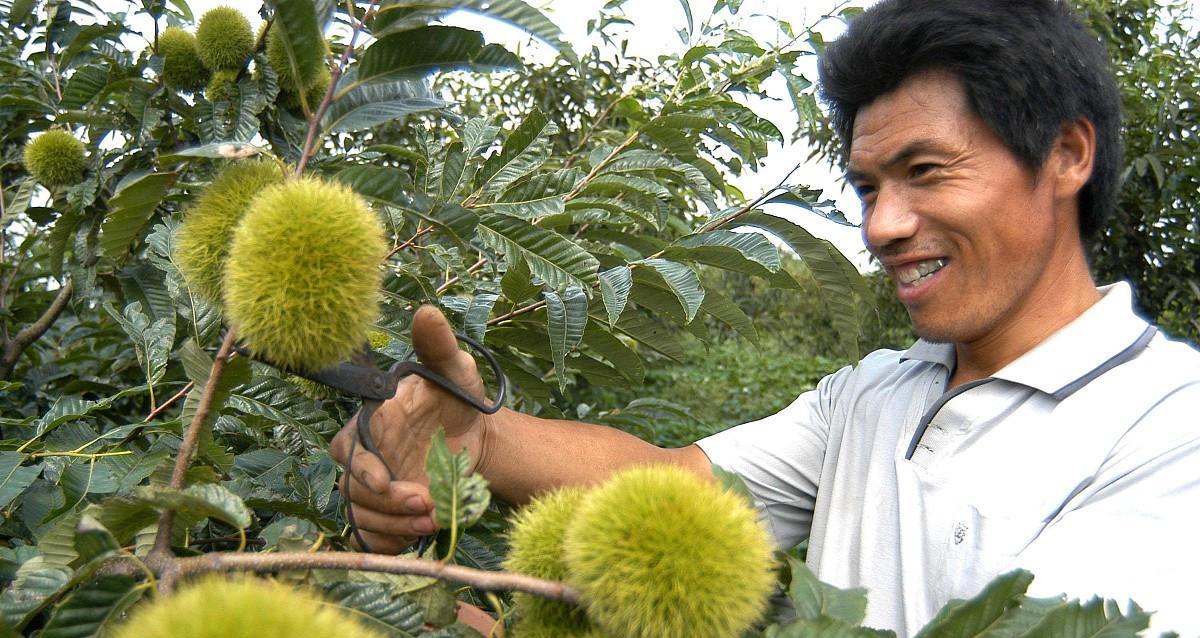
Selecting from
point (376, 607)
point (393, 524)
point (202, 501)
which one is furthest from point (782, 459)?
point (202, 501)

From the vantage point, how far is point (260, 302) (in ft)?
2.56

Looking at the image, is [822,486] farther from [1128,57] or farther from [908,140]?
[1128,57]

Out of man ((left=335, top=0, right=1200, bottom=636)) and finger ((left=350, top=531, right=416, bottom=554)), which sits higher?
man ((left=335, top=0, right=1200, bottom=636))

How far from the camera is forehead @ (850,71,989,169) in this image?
155 centimetres

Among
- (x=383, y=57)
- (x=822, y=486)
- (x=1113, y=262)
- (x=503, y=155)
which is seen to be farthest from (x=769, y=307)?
(x=383, y=57)

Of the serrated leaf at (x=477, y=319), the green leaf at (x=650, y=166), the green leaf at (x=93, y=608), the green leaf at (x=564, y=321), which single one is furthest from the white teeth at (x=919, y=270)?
the green leaf at (x=93, y=608)

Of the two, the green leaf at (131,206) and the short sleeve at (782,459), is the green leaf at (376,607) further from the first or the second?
the short sleeve at (782,459)

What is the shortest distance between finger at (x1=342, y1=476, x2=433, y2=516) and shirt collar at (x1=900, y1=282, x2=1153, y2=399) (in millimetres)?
1083

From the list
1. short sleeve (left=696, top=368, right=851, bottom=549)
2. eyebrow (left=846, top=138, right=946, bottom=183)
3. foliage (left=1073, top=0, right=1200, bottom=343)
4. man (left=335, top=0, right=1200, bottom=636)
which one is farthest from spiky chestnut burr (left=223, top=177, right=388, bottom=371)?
foliage (left=1073, top=0, right=1200, bottom=343)

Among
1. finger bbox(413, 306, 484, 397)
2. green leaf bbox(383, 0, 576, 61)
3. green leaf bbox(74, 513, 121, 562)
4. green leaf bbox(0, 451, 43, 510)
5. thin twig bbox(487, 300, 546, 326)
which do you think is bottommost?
green leaf bbox(0, 451, 43, 510)

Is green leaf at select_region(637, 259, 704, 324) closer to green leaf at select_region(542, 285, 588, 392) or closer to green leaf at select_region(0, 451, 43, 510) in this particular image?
green leaf at select_region(542, 285, 588, 392)

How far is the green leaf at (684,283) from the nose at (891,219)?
0.43 metres

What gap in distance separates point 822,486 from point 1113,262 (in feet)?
12.6

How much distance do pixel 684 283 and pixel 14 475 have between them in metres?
1.04
